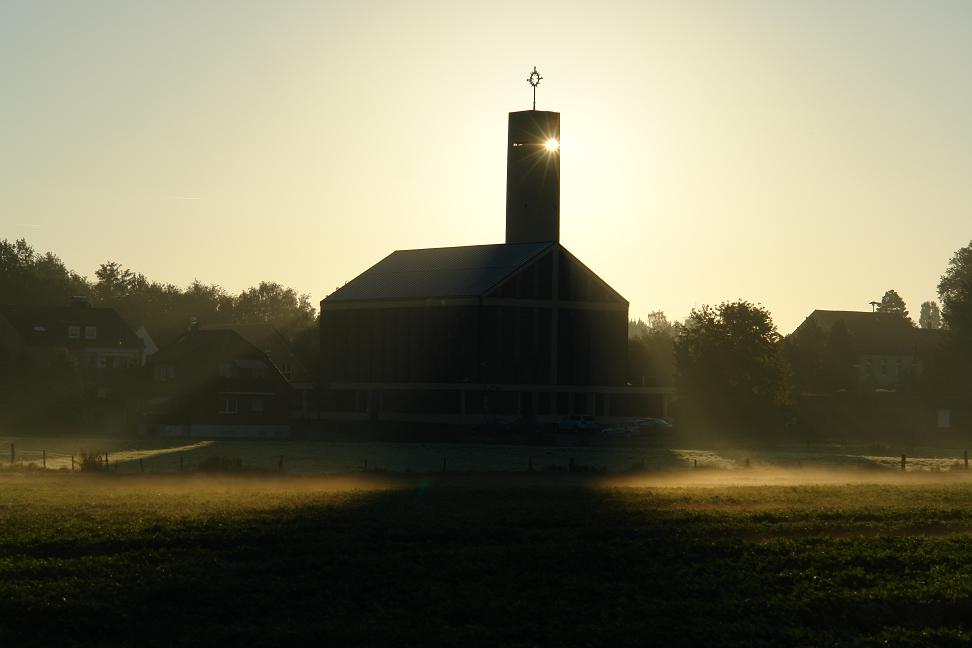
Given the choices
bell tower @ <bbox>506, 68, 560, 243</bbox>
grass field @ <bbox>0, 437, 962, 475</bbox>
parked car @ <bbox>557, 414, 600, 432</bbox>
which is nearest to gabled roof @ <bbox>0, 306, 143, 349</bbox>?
grass field @ <bbox>0, 437, 962, 475</bbox>

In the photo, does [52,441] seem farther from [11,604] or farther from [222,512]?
[11,604]

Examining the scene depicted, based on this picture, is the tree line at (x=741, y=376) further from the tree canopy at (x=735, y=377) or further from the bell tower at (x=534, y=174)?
the bell tower at (x=534, y=174)

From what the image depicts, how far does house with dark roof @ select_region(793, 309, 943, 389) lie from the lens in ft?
542

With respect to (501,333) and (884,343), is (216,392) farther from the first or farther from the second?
(884,343)

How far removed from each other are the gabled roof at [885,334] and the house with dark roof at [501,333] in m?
66.4

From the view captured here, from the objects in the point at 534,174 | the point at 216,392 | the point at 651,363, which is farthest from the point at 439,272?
the point at 651,363

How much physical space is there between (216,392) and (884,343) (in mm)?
95989

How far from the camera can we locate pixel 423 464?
70.2 meters

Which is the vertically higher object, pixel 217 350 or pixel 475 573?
pixel 217 350

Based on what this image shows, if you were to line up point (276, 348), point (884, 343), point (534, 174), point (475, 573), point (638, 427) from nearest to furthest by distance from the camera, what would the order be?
point (475, 573)
point (638, 427)
point (534, 174)
point (276, 348)
point (884, 343)

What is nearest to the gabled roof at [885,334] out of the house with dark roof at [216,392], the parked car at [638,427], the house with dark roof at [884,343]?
the house with dark roof at [884,343]

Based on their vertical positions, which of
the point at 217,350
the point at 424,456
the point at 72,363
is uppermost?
the point at 217,350

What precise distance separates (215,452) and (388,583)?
57.0m

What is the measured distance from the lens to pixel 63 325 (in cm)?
13600
